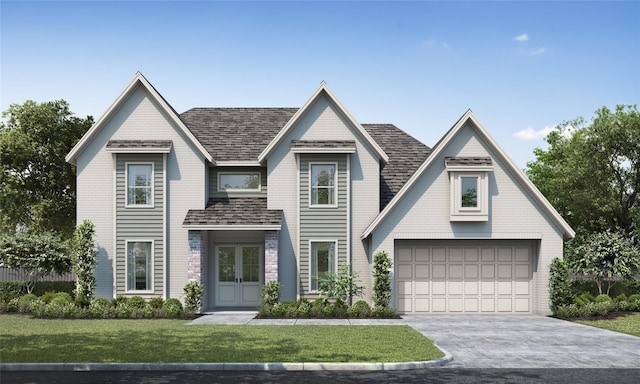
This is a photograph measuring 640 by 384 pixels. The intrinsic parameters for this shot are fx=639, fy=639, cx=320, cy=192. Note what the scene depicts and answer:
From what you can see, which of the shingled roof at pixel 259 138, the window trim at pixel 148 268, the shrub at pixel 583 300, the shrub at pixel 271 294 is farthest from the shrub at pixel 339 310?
the shrub at pixel 583 300

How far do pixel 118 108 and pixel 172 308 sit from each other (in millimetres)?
8820

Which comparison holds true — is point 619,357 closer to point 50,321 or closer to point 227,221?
point 227,221

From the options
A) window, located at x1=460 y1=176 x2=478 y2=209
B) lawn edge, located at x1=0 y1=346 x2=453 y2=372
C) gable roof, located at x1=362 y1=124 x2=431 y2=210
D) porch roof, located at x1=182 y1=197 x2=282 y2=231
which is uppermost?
gable roof, located at x1=362 y1=124 x2=431 y2=210

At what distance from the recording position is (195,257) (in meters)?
25.0

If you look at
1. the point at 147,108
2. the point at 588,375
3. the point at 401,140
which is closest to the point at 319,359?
the point at 588,375

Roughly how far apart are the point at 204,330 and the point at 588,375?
425 inches

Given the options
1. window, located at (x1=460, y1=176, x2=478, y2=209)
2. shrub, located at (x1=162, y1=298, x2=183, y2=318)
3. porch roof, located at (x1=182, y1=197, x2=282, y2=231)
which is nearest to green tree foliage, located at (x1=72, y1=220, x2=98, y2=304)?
shrub, located at (x1=162, y1=298, x2=183, y2=318)

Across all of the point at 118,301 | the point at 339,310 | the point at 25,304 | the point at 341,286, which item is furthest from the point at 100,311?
the point at 341,286

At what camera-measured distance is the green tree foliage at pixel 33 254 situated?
26.2 metres

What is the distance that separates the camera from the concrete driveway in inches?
547

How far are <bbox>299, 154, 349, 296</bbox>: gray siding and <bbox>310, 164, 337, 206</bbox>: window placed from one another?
8.7 inches

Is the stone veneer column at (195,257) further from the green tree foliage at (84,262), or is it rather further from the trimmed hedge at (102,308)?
the green tree foliage at (84,262)

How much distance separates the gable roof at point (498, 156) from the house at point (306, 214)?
0.10m

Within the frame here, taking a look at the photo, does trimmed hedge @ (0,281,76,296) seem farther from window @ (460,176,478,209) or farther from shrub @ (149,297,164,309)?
window @ (460,176,478,209)
